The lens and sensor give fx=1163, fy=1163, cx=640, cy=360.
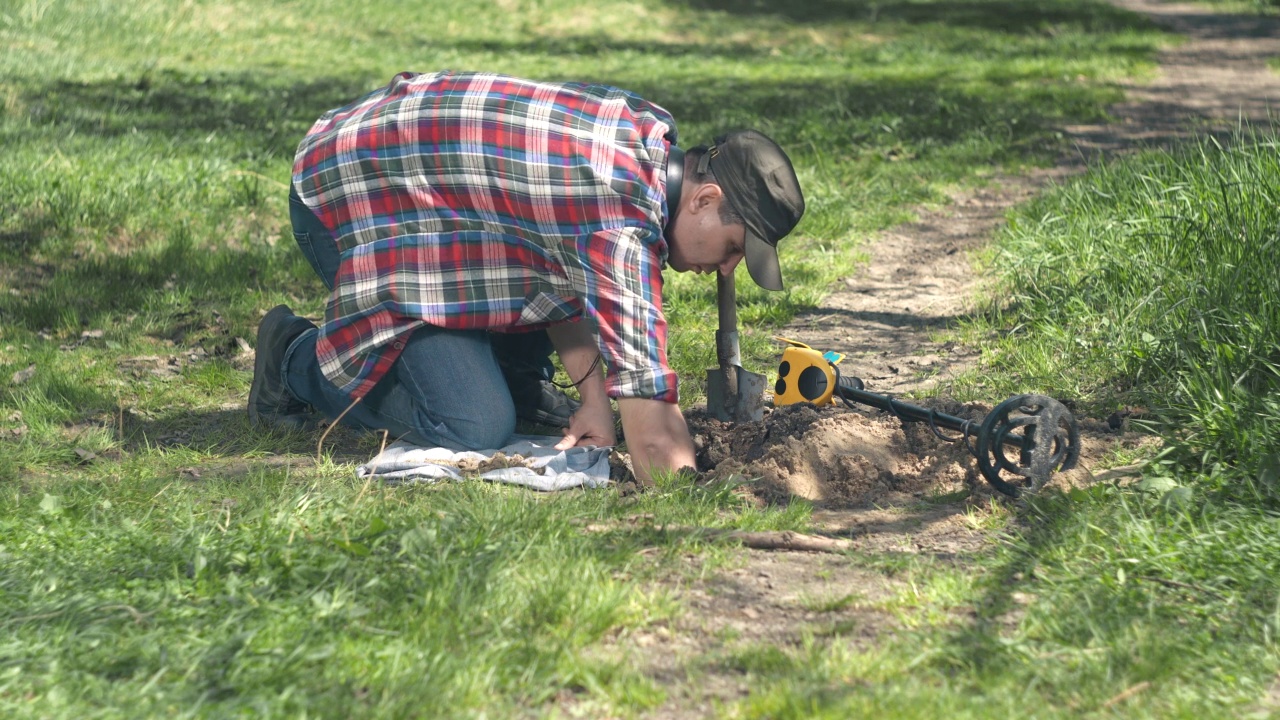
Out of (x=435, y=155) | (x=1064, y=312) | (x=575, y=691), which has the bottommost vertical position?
(x=575, y=691)

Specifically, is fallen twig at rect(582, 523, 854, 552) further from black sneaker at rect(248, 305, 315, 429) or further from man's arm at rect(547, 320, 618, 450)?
black sneaker at rect(248, 305, 315, 429)

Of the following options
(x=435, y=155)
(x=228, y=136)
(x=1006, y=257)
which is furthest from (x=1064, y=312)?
(x=228, y=136)

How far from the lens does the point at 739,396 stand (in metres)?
4.00

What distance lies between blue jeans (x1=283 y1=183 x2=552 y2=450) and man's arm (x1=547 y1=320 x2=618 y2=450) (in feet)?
0.74

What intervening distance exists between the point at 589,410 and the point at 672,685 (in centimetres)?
176

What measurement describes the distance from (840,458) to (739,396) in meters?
0.50

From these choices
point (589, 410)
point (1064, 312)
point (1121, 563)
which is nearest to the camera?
point (1121, 563)

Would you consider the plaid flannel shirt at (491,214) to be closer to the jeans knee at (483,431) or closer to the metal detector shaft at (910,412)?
the jeans knee at (483,431)

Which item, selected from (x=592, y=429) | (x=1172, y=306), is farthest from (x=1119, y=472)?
(x=592, y=429)

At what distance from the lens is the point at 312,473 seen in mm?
3756

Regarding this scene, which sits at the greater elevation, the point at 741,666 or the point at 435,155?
the point at 435,155

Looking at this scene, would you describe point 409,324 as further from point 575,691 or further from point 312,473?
point 575,691

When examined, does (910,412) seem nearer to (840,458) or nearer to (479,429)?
(840,458)

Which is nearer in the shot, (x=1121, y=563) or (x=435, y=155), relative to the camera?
(x=1121, y=563)
